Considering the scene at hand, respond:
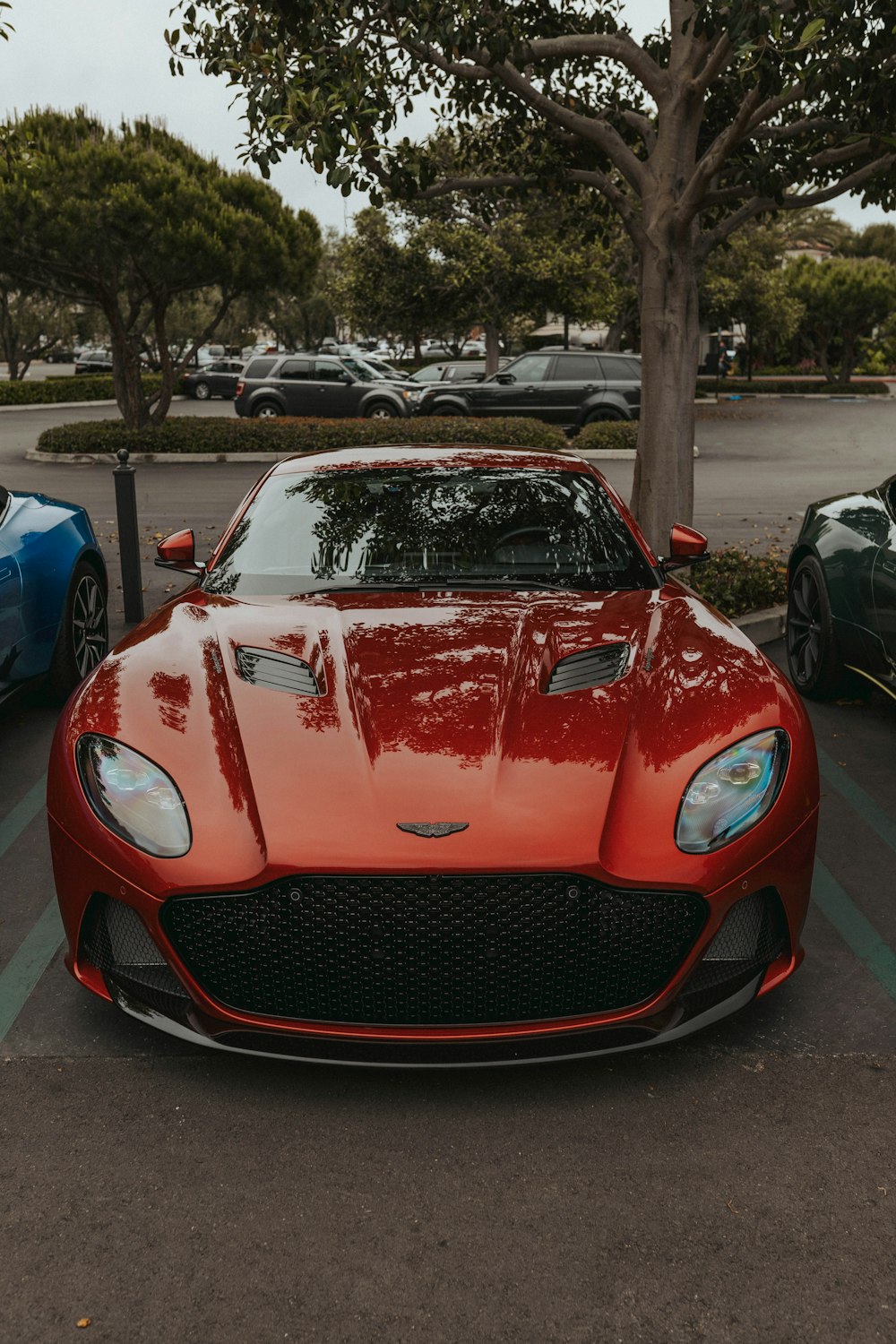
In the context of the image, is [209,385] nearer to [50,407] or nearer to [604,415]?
[50,407]

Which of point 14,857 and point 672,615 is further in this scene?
point 14,857

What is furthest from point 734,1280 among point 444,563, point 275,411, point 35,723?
point 275,411

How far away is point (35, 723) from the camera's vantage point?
6520mm

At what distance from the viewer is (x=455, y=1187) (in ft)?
9.29

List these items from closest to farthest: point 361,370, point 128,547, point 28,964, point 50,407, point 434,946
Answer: point 434,946, point 28,964, point 128,547, point 361,370, point 50,407

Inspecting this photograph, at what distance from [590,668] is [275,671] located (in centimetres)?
92

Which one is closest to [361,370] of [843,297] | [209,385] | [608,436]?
[608,436]

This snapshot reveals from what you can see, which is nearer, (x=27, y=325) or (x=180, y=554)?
(x=180, y=554)

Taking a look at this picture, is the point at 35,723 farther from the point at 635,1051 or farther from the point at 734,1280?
the point at 734,1280

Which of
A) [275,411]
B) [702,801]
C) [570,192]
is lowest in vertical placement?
[275,411]

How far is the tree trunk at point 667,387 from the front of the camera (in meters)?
9.31

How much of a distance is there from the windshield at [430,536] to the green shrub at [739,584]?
11.7ft

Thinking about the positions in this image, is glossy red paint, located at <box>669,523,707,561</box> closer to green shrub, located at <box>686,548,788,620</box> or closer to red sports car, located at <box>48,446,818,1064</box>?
red sports car, located at <box>48,446,818,1064</box>

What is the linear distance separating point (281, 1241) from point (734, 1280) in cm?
91
